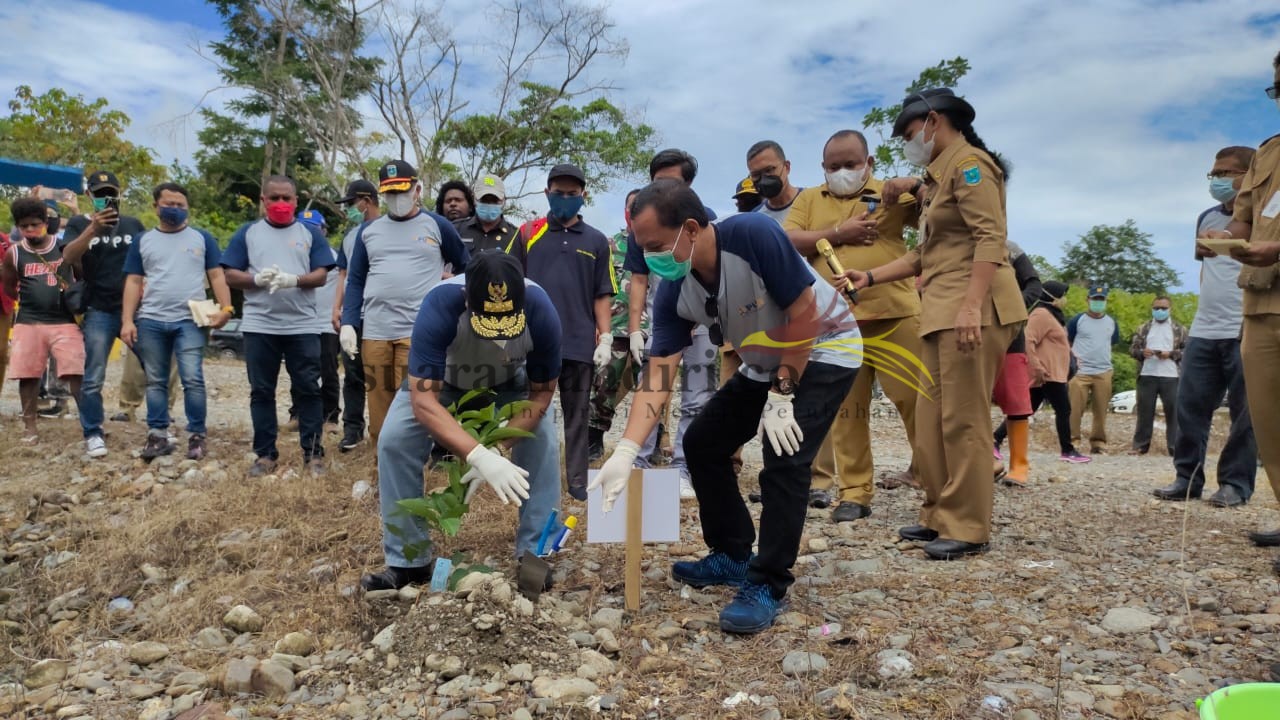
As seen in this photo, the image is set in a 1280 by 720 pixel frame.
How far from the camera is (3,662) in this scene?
3066 mm

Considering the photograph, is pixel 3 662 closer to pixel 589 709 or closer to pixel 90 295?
pixel 589 709

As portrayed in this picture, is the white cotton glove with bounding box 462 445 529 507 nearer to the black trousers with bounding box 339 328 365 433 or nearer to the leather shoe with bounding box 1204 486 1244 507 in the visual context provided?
the black trousers with bounding box 339 328 365 433

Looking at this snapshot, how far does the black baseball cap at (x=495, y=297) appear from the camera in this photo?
Answer: 3.11 metres

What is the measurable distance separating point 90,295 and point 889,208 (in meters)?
5.69

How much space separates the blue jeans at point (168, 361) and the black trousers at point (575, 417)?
264 cm

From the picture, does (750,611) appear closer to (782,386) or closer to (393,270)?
(782,386)

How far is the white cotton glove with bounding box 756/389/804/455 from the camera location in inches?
116

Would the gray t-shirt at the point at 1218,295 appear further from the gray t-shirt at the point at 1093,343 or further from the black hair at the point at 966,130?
the gray t-shirt at the point at 1093,343

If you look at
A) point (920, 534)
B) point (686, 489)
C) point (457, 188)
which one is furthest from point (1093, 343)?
point (457, 188)

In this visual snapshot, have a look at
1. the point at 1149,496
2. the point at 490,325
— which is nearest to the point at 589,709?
the point at 490,325

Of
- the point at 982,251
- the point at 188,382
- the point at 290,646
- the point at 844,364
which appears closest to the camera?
the point at 290,646

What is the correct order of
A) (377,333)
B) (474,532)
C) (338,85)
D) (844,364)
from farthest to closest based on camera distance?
(338,85)
(377,333)
(474,532)
(844,364)

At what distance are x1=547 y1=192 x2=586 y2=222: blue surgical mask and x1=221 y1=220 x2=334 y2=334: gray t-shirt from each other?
1.77m

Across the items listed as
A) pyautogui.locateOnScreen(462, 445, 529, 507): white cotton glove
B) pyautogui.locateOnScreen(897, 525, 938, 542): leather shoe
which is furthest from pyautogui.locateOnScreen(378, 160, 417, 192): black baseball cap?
pyautogui.locateOnScreen(897, 525, 938, 542): leather shoe
